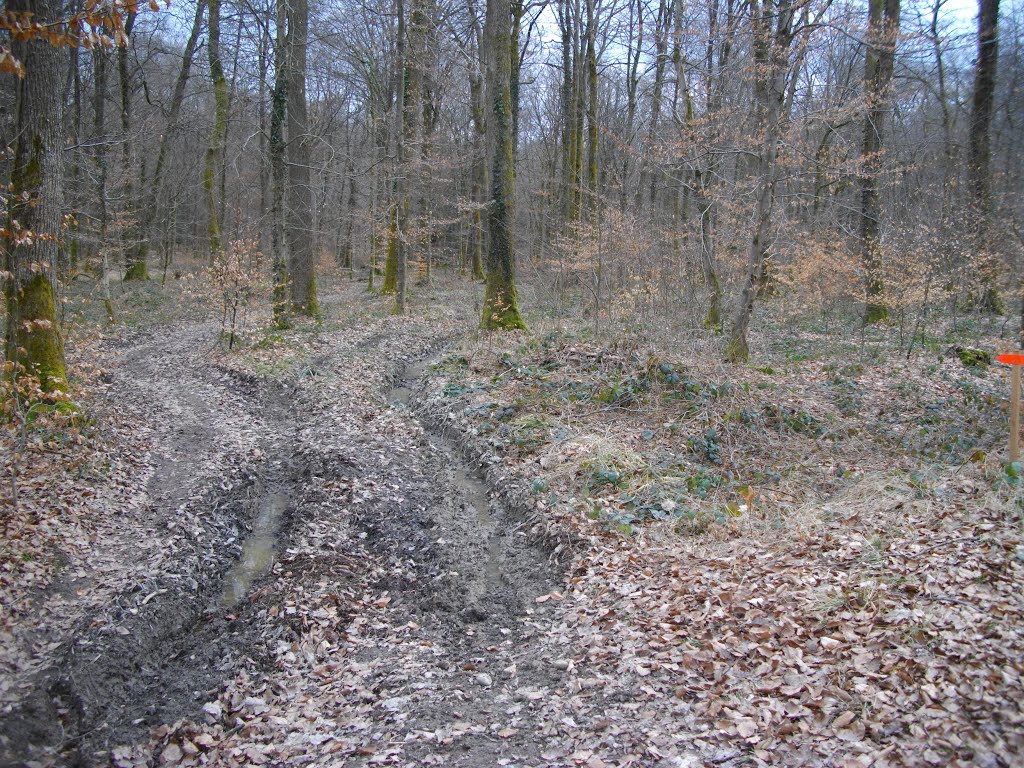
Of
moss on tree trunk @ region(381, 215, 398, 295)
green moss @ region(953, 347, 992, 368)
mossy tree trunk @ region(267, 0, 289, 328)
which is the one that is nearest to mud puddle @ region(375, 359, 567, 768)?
mossy tree trunk @ region(267, 0, 289, 328)

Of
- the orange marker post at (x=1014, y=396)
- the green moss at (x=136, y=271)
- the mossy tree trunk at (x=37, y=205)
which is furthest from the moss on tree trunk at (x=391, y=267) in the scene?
the orange marker post at (x=1014, y=396)

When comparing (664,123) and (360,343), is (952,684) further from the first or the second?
(664,123)

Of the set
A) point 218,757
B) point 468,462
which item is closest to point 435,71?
point 468,462

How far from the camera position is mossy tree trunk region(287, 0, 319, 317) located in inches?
634

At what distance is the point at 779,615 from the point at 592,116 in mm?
20441

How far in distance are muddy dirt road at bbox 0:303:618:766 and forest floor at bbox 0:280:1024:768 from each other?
27mm

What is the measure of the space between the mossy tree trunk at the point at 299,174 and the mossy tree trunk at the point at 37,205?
830 cm

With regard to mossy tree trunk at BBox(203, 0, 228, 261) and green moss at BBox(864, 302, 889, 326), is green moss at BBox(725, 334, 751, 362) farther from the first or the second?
mossy tree trunk at BBox(203, 0, 228, 261)

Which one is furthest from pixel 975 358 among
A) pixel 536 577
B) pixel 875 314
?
pixel 536 577

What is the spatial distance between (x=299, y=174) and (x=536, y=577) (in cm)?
1467

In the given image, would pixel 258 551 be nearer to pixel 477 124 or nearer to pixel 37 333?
pixel 37 333

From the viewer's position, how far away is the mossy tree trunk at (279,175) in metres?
16.0

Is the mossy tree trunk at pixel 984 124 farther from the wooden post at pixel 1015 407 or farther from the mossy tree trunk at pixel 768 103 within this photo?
the wooden post at pixel 1015 407

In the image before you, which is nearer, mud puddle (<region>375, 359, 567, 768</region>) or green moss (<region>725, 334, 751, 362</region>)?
mud puddle (<region>375, 359, 567, 768</region>)
